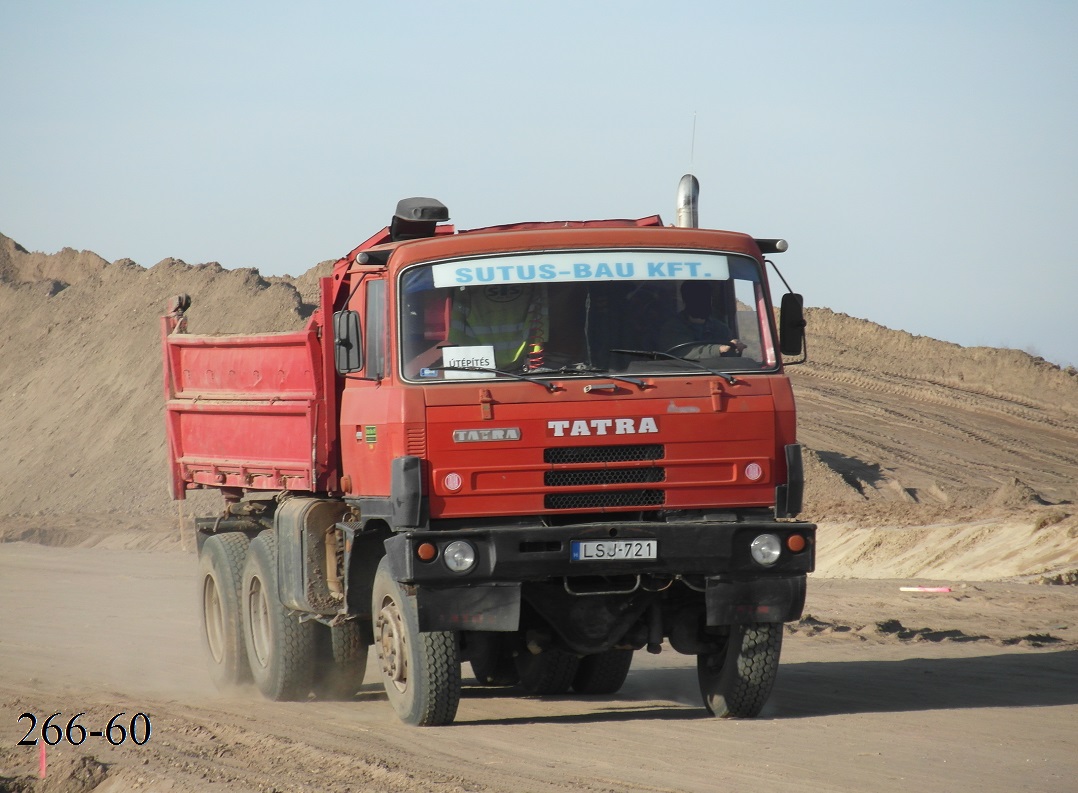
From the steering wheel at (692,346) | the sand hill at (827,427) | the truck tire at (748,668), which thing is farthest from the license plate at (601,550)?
the sand hill at (827,427)

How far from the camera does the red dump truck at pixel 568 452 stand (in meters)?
8.27

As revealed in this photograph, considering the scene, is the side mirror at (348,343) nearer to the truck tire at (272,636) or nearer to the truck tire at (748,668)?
the truck tire at (272,636)

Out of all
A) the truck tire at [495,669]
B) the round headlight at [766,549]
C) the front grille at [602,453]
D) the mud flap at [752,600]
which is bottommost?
the truck tire at [495,669]

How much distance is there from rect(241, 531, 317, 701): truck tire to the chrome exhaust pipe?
384cm

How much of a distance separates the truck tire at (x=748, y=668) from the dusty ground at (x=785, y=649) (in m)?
0.18

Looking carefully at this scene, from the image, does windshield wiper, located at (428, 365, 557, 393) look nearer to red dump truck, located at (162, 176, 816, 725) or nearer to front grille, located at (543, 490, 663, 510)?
red dump truck, located at (162, 176, 816, 725)

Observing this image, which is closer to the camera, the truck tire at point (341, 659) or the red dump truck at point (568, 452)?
the red dump truck at point (568, 452)

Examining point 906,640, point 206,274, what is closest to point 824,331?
point 206,274

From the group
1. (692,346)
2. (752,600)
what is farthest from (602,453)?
(752,600)

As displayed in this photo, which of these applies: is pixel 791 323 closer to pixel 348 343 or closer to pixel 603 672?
pixel 348 343

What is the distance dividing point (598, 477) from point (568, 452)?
0.24m

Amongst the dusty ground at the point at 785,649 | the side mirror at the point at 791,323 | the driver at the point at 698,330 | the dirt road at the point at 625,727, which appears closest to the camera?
the dirt road at the point at 625,727

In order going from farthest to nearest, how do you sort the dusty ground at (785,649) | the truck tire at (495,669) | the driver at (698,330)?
the truck tire at (495,669)
the driver at (698,330)
the dusty ground at (785,649)

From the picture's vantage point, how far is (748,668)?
894 cm
